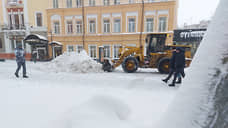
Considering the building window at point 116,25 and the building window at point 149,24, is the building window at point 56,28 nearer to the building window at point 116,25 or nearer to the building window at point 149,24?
the building window at point 116,25

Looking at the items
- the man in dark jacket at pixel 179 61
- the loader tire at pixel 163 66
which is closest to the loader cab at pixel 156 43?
the loader tire at pixel 163 66

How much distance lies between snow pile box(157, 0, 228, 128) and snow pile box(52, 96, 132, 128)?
96 centimetres

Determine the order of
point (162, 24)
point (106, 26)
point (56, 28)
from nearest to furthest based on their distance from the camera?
point (162, 24)
point (106, 26)
point (56, 28)

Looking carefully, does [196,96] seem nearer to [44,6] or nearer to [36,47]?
[36,47]

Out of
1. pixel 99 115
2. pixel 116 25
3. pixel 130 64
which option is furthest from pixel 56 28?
pixel 99 115

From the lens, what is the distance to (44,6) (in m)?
19.4

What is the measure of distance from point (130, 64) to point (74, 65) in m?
3.45

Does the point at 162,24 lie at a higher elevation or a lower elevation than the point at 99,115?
higher

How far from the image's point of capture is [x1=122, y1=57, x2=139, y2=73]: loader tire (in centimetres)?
695

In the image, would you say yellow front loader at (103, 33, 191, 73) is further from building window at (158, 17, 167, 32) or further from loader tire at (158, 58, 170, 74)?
building window at (158, 17, 167, 32)

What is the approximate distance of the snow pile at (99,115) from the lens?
175 centimetres

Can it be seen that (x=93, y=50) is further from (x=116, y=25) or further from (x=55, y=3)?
(x=55, y=3)

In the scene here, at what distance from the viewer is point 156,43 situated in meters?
7.03

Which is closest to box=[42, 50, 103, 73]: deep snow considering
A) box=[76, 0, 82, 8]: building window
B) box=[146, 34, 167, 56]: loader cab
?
box=[146, 34, 167, 56]: loader cab
